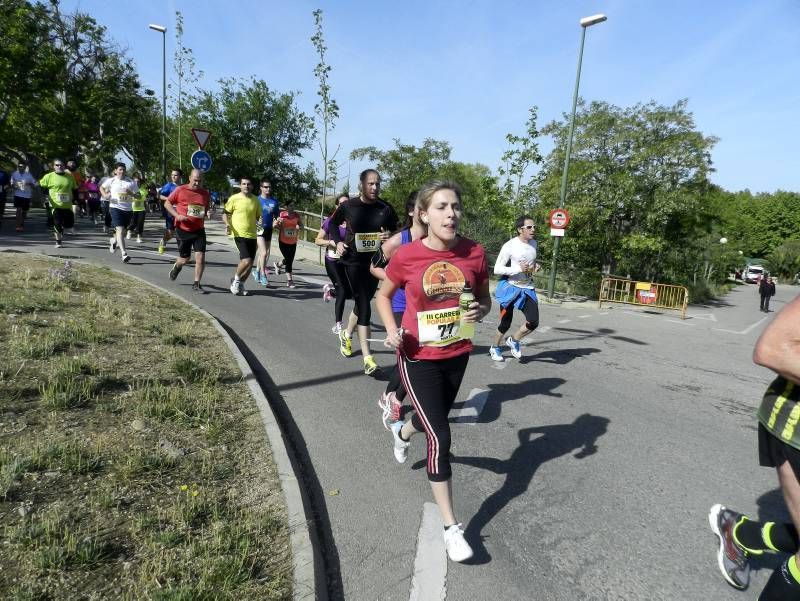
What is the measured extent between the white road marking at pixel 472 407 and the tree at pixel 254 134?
21.9m

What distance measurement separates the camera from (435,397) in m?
2.85

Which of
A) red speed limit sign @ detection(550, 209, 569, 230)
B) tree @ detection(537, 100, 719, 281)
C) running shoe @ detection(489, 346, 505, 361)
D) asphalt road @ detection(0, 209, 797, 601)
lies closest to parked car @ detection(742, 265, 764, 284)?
tree @ detection(537, 100, 719, 281)

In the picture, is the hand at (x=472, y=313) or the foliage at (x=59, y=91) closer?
the hand at (x=472, y=313)

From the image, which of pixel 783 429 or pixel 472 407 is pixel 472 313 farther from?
pixel 472 407

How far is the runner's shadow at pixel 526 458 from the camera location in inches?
116

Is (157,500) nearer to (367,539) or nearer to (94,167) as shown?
(367,539)

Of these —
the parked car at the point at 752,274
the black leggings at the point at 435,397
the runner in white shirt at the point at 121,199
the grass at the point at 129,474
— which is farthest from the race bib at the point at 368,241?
the parked car at the point at 752,274

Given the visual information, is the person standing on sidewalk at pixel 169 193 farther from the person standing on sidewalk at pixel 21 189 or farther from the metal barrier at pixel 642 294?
the metal barrier at pixel 642 294

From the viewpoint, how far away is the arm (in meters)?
1.81

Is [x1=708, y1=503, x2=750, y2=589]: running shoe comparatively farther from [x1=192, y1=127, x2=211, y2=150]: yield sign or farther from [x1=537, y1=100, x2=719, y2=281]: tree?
[x1=537, y1=100, x2=719, y2=281]: tree

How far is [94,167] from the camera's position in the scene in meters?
30.9

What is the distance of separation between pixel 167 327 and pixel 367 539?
440 cm

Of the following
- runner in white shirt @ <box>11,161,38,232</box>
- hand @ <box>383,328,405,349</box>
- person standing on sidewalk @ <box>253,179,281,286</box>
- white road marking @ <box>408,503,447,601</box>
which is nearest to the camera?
white road marking @ <box>408,503,447,601</box>

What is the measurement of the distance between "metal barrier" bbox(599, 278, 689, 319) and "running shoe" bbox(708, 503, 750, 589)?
14637 mm
